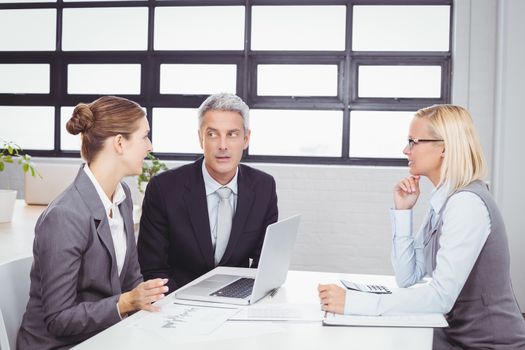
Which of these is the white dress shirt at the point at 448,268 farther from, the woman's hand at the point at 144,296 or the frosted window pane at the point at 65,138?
the frosted window pane at the point at 65,138

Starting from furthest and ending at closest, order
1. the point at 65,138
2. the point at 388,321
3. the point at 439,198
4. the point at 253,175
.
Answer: the point at 65,138, the point at 253,175, the point at 439,198, the point at 388,321

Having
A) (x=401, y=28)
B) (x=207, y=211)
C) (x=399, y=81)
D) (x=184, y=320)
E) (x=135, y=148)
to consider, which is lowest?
(x=184, y=320)

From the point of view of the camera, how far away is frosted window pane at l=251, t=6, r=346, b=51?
498 cm

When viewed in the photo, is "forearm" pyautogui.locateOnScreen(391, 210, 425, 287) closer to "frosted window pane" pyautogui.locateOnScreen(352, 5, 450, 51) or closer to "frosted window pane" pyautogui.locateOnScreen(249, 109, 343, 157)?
"frosted window pane" pyautogui.locateOnScreen(249, 109, 343, 157)

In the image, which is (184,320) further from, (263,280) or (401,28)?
(401,28)

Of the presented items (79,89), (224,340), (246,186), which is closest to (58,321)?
(224,340)

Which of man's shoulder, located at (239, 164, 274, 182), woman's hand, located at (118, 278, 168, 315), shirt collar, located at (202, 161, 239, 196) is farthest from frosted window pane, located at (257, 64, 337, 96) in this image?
woman's hand, located at (118, 278, 168, 315)

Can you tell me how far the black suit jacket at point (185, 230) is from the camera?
7.73ft

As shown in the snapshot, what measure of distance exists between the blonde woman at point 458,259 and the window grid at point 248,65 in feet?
9.79

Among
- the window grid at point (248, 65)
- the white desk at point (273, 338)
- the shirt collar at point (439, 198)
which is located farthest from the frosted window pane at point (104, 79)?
the white desk at point (273, 338)

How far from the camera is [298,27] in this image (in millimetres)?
5020

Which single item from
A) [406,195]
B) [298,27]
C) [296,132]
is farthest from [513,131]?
[406,195]

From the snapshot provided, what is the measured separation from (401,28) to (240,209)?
3.06 meters

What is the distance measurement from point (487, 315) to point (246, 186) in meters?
1.07
